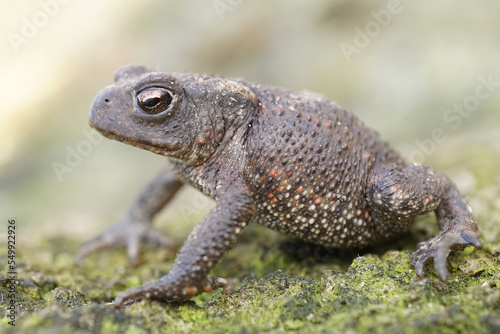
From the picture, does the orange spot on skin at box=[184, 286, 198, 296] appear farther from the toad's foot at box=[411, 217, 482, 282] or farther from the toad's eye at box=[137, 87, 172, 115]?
the toad's foot at box=[411, 217, 482, 282]

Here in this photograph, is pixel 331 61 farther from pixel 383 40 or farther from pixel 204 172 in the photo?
pixel 204 172

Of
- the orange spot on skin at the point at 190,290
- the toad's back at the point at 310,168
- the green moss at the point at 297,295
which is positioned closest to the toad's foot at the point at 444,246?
the green moss at the point at 297,295

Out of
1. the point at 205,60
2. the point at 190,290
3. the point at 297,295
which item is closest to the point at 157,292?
the point at 190,290

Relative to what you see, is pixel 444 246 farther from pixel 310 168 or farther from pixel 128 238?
pixel 128 238

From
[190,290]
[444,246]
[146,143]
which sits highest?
[444,246]

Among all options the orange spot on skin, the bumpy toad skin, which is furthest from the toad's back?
the orange spot on skin

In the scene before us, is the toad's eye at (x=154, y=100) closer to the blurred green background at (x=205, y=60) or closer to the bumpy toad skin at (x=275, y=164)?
the bumpy toad skin at (x=275, y=164)

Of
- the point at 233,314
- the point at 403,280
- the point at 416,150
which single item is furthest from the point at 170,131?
the point at 416,150
